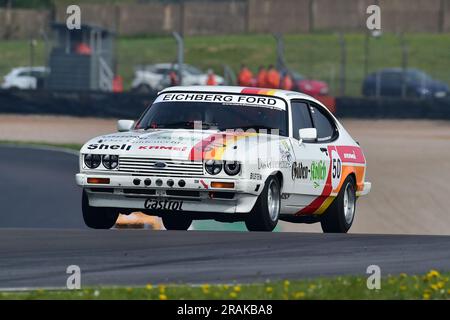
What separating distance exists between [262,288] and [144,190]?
337 centimetres

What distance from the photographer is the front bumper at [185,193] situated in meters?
11.6

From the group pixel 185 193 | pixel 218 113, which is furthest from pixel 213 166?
pixel 218 113

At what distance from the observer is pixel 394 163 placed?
84.0 ft

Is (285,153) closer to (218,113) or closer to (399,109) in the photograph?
(218,113)

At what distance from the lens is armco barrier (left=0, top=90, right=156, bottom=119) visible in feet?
119

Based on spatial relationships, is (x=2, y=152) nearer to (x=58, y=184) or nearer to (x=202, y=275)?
(x=58, y=184)

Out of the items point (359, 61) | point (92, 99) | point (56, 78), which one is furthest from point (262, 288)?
point (359, 61)

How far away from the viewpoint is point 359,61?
56031 millimetres

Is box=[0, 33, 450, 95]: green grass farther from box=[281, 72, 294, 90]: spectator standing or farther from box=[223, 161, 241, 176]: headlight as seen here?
box=[223, 161, 241, 176]: headlight

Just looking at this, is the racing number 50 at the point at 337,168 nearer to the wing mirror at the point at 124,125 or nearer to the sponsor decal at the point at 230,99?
the sponsor decal at the point at 230,99

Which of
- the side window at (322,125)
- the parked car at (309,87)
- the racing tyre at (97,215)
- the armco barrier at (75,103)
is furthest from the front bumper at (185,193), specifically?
the parked car at (309,87)

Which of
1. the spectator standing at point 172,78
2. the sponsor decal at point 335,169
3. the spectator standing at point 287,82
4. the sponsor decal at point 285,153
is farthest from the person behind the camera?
the spectator standing at point 287,82

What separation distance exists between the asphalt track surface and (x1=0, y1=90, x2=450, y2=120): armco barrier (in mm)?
24522

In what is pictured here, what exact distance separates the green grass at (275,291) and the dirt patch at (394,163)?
8.47 meters
